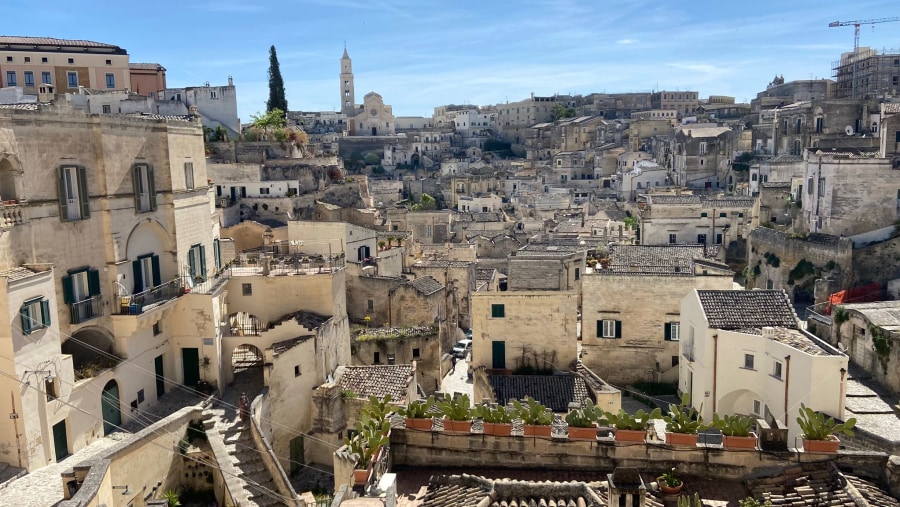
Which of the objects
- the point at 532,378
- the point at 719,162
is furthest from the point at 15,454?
the point at 719,162

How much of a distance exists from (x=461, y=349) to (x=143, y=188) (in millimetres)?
20304

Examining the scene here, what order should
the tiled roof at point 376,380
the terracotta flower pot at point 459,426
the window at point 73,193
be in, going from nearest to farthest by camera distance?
1. the terracotta flower pot at point 459,426
2. the window at point 73,193
3. the tiled roof at point 376,380

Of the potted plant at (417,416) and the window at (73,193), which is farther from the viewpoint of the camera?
the window at (73,193)

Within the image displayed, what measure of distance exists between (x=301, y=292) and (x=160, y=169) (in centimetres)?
621

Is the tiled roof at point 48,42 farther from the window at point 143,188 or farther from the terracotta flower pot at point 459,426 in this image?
the terracotta flower pot at point 459,426

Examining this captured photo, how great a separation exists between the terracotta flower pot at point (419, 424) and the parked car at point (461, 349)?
80.4 ft

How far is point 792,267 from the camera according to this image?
36.7m

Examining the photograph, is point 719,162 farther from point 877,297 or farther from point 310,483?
point 310,483

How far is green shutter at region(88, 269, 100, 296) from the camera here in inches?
778

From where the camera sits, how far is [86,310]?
63.3ft

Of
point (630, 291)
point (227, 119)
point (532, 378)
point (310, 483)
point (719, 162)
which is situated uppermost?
point (227, 119)

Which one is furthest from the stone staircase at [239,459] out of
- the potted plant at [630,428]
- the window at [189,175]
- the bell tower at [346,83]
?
the bell tower at [346,83]

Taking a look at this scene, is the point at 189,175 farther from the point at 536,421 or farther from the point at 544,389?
the point at 536,421

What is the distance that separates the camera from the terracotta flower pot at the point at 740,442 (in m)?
11.3
